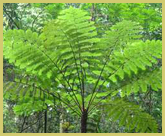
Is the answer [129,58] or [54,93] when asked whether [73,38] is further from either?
[54,93]

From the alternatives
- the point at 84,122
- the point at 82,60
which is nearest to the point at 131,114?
the point at 84,122

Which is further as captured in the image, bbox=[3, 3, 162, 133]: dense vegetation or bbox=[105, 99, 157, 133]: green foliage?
bbox=[105, 99, 157, 133]: green foliage

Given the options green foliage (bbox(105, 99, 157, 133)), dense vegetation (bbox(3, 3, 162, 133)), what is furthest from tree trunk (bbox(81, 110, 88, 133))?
green foliage (bbox(105, 99, 157, 133))

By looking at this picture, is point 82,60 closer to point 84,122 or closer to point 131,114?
point 84,122

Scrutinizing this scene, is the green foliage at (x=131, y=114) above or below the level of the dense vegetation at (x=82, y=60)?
below

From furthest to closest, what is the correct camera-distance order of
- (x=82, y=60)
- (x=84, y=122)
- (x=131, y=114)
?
(x=131, y=114) → (x=82, y=60) → (x=84, y=122)

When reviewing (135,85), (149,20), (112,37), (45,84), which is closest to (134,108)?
(135,85)

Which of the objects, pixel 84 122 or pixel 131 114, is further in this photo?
pixel 131 114

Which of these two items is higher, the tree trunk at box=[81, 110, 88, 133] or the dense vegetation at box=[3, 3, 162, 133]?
the dense vegetation at box=[3, 3, 162, 133]

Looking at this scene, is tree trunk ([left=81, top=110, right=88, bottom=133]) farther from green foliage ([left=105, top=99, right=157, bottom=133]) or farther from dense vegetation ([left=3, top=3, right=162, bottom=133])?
green foliage ([left=105, top=99, right=157, bottom=133])

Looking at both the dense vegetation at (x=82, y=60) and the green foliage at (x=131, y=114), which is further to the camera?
the green foliage at (x=131, y=114)

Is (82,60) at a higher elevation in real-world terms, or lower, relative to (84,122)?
higher

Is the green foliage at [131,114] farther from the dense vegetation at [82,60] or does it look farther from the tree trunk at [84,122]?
the tree trunk at [84,122]

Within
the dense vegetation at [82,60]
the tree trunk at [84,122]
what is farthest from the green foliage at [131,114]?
the tree trunk at [84,122]
